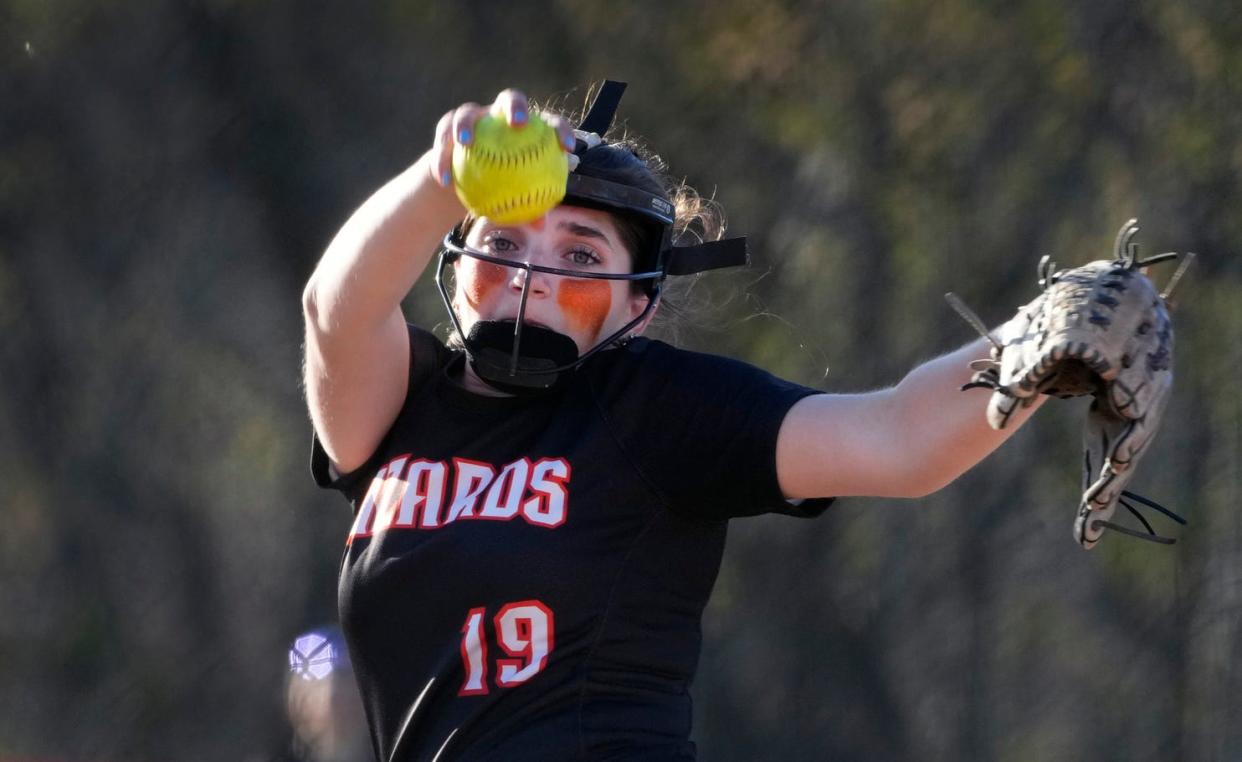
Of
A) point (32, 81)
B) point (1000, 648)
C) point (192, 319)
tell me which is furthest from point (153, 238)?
point (1000, 648)

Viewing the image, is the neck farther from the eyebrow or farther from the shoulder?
the eyebrow

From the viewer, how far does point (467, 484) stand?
2170mm

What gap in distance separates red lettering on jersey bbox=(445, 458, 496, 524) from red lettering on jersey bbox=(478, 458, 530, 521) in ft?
0.05

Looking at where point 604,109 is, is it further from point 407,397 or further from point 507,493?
point 507,493

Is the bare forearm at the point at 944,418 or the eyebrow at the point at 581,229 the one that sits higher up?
the eyebrow at the point at 581,229

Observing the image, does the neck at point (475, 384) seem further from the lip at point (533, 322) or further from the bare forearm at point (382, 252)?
the bare forearm at point (382, 252)

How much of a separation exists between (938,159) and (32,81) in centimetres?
259

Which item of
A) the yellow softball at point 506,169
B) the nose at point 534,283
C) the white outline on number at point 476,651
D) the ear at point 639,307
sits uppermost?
the ear at point 639,307

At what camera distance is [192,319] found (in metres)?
4.57

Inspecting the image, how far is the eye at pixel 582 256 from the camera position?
228 cm

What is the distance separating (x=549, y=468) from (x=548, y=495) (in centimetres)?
4

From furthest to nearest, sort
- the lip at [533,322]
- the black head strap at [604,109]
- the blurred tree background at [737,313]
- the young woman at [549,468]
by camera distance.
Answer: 1. the blurred tree background at [737,313]
2. the black head strap at [604,109]
3. the lip at [533,322]
4. the young woman at [549,468]

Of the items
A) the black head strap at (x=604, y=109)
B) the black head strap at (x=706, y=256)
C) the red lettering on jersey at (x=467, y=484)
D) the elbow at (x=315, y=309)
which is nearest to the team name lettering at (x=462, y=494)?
the red lettering on jersey at (x=467, y=484)

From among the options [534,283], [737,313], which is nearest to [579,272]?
[534,283]
